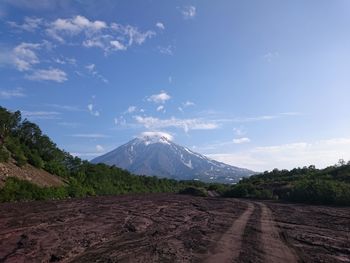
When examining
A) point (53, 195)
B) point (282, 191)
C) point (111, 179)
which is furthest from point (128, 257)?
point (111, 179)

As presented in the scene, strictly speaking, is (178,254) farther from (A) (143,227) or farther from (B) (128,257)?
(A) (143,227)

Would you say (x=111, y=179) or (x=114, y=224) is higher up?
(x=111, y=179)

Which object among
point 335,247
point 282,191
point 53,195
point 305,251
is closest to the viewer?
point 305,251

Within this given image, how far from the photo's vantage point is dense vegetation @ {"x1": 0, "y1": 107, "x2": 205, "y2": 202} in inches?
1776

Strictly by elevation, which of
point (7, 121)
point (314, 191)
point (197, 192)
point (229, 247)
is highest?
point (7, 121)

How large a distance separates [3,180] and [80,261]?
33.9m

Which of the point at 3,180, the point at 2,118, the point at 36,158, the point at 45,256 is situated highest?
the point at 2,118

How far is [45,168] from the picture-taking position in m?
59.9

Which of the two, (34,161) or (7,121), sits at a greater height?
(7,121)

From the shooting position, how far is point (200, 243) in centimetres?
1546

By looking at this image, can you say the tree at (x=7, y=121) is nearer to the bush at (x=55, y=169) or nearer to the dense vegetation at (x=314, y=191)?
the bush at (x=55, y=169)

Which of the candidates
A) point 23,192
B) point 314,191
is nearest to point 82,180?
point 23,192

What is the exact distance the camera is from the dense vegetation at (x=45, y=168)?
45106 mm

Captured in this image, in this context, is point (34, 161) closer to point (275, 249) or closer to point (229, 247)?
point (229, 247)
